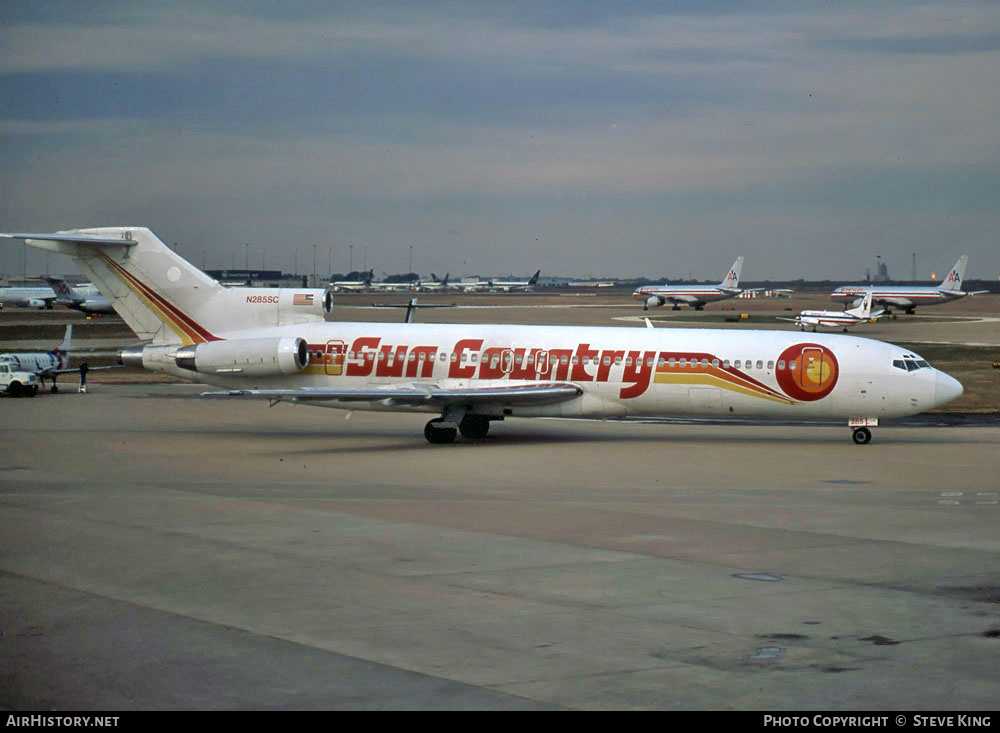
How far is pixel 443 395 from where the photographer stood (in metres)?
33.6

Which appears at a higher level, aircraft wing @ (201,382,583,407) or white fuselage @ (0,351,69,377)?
aircraft wing @ (201,382,583,407)

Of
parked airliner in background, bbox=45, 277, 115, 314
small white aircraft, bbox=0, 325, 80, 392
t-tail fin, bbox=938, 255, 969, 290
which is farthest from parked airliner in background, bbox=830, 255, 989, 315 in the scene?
small white aircraft, bbox=0, 325, 80, 392

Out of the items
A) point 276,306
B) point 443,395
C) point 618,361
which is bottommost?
point 443,395

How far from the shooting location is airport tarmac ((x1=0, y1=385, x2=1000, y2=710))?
40.4 ft

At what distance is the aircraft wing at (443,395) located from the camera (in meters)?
32.8

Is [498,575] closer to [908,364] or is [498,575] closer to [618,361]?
[618,361]

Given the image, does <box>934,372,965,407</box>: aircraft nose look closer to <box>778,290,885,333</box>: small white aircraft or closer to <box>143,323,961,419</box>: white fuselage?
<box>143,323,961,419</box>: white fuselage

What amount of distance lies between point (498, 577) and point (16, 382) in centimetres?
3610

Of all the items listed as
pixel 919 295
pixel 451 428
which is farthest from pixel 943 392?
pixel 919 295

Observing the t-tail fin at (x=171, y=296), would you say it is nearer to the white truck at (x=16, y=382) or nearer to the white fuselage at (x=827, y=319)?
the white truck at (x=16, y=382)

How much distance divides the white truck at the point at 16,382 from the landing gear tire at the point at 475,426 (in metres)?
21.4

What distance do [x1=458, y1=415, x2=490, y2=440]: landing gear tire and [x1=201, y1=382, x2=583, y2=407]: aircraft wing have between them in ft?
3.86

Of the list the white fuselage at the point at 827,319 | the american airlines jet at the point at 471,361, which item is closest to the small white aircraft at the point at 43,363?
the american airlines jet at the point at 471,361

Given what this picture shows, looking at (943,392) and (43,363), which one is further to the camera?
(43,363)
